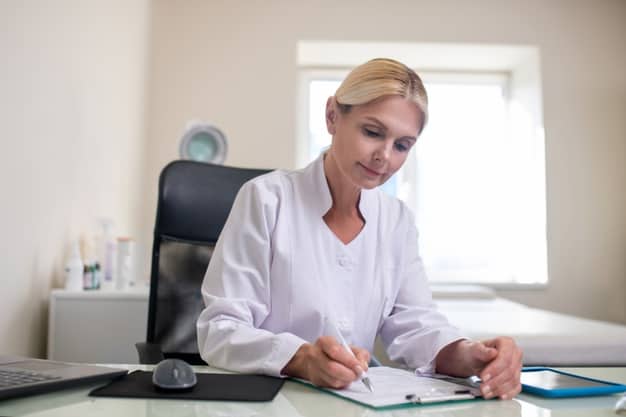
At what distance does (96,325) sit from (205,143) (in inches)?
45.0

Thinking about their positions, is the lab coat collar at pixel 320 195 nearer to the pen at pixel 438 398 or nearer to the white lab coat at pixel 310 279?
the white lab coat at pixel 310 279

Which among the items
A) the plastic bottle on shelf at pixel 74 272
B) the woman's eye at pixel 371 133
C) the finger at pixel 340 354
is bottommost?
the finger at pixel 340 354

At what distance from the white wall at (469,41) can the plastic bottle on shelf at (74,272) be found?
166 centimetres

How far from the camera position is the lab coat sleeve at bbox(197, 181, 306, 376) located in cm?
99

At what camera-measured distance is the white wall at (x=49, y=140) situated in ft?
5.84

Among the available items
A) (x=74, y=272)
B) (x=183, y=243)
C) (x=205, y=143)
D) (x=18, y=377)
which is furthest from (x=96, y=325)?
(x=18, y=377)

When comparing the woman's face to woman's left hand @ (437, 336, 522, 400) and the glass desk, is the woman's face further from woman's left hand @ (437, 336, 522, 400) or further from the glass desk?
the glass desk

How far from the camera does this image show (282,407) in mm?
767

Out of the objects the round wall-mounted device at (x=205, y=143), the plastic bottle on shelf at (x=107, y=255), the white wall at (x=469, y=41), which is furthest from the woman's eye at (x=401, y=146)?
the white wall at (x=469, y=41)

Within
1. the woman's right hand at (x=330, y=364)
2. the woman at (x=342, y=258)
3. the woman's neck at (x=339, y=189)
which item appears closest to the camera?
the woman's right hand at (x=330, y=364)

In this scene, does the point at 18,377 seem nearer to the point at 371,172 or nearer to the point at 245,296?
the point at 245,296

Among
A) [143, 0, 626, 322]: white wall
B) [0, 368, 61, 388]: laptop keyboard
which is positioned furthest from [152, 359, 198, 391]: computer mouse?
[143, 0, 626, 322]: white wall

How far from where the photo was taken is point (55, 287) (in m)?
2.19

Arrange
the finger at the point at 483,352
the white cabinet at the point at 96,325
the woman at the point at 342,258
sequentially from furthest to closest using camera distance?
the white cabinet at the point at 96,325 < the woman at the point at 342,258 < the finger at the point at 483,352
